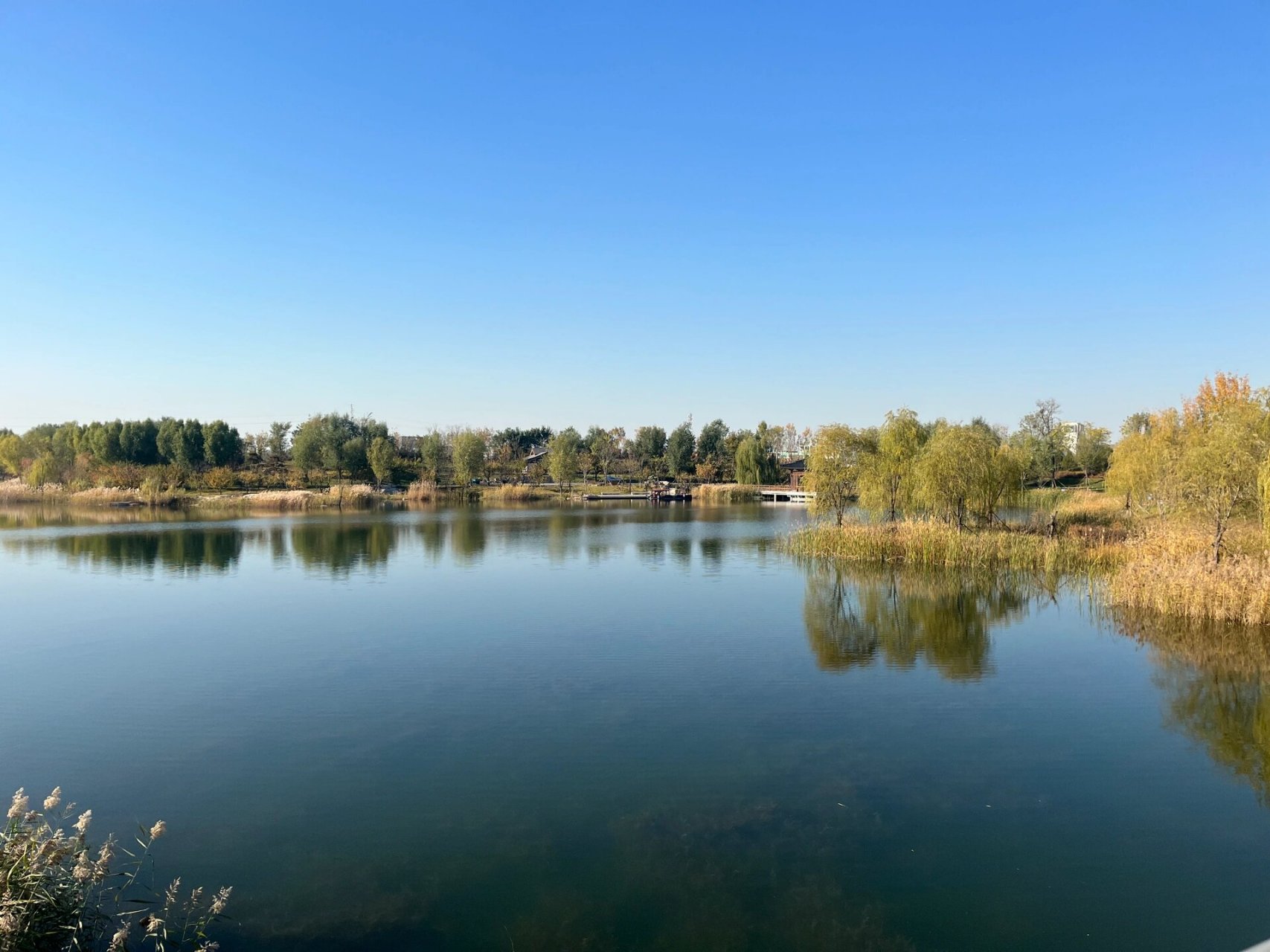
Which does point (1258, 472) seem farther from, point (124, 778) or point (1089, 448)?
point (1089, 448)

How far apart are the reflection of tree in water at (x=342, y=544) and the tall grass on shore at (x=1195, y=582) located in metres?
21.1

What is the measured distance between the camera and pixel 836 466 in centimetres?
2914

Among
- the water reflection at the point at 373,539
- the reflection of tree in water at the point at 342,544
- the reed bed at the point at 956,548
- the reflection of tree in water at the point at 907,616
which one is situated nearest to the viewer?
the reflection of tree in water at the point at 907,616

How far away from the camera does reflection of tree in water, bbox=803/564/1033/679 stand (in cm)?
1391

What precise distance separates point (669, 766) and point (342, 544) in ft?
86.5

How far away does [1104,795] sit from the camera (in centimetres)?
817

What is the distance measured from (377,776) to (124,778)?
2780 millimetres

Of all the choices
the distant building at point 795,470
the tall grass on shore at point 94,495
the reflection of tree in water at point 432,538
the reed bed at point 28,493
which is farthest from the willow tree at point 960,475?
the reed bed at point 28,493

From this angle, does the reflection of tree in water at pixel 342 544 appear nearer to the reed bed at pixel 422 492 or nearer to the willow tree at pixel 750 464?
the reed bed at pixel 422 492

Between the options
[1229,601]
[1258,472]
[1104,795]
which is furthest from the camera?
[1258,472]

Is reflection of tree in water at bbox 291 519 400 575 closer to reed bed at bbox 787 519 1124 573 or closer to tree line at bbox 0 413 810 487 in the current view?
reed bed at bbox 787 519 1124 573

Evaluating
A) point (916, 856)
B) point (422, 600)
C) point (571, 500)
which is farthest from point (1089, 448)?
point (916, 856)

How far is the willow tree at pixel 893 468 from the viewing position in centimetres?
2744

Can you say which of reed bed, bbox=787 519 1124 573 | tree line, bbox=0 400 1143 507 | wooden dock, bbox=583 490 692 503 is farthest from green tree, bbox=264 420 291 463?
reed bed, bbox=787 519 1124 573
